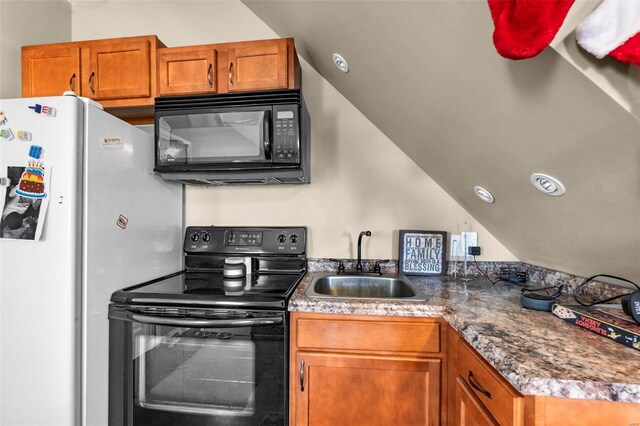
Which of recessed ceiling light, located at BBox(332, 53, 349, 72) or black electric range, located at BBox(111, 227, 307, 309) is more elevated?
recessed ceiling light, located at BBox(332, 53, 349, 72)

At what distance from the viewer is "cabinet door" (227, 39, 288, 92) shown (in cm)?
152

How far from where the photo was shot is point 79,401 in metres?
1.18

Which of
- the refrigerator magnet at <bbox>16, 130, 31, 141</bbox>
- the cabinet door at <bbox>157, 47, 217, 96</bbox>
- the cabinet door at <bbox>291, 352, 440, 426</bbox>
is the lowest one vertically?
the cabinet door at <bbox>291, 352, 440, 426</bbox>

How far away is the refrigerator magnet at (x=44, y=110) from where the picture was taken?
1.16 metres

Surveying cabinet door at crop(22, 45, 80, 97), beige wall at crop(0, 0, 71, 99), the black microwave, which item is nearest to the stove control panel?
the black microwave

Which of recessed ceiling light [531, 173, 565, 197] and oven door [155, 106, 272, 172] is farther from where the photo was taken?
oven door [155, 106, 272, 172]

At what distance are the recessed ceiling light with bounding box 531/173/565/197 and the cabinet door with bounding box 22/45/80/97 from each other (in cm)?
227

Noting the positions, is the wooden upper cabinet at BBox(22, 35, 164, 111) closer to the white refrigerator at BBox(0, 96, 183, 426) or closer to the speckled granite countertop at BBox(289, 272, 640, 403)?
the white refrigerator at BBox(0, 96, 183, 426)

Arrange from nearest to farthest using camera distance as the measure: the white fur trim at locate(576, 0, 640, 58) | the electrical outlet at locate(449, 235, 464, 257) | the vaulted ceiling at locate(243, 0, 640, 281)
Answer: the white fur trim at locate(576, 0, 640, 58) → the vaulted ceiling at locate(243, 0, 640, 281) → the electrical outlet at locate(449, 235, 464, 257)

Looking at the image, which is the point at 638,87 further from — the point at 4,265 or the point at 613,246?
the point at 4,265

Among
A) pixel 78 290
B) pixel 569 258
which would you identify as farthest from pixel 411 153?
pixel 78 290

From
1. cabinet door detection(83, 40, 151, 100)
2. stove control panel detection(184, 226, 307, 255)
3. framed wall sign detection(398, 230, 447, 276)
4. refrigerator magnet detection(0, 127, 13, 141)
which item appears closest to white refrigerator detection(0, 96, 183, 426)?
refrigerator magnet detection(0, 127, 13, 141)

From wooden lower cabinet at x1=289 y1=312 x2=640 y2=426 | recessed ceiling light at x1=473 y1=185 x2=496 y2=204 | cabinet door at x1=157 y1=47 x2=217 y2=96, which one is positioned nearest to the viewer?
wooden lower cabinet at x1=289 y1=312 x2=640 y2=426

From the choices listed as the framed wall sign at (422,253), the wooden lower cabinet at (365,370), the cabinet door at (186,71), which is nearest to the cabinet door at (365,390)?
the wooden lower cabinet at (365,370)
